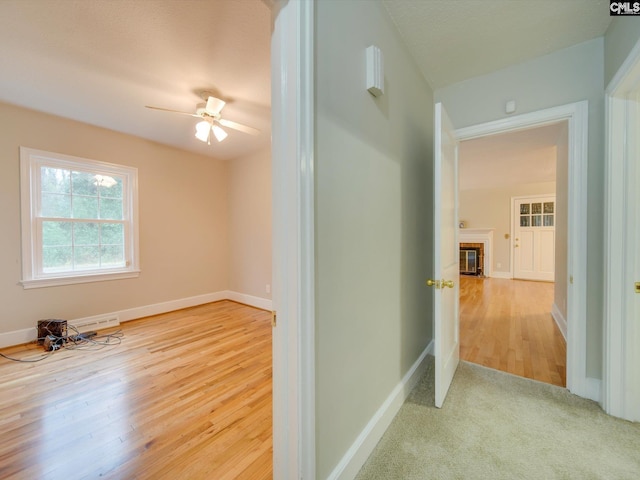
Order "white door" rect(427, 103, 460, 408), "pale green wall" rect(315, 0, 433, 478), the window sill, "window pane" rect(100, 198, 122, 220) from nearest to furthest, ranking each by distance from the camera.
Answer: "pale green wall" rect(315, 0, 433, 478) < "white door" rect(427, 103, 460, 408) < the window sill < "window pane" rect(100, 198, 122, 220)

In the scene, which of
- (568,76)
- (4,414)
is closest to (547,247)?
(568,76)

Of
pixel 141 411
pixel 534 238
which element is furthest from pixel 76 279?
pixel 534 238

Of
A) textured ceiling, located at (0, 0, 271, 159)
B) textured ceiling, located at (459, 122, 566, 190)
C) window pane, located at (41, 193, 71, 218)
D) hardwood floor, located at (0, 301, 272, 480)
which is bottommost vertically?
hardwood floor, located at (0, 301, 272, 480)

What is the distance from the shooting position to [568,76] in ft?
6.19

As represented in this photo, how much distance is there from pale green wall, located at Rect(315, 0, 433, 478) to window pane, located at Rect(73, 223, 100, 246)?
3.69 metres

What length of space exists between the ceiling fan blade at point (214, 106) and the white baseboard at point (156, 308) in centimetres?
266

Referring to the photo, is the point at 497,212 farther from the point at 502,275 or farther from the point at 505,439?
the point at 505,439

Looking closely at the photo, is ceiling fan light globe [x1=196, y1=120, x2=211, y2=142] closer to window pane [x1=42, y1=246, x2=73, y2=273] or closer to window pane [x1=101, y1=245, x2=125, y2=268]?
window pane [x1=101, y1=245, x2=125, y2=268]

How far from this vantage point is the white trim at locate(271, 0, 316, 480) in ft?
3.08

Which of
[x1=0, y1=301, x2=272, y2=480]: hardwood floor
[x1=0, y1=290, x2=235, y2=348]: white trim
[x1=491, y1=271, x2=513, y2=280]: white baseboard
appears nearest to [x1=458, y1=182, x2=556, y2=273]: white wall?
[x1=491, y1=271, x2=513, y2=280]: white baseboard

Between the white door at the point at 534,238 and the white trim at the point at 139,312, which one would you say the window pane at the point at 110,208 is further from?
the white door at the point at 534,238

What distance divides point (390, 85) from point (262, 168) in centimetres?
285

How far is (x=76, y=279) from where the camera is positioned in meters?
3.16

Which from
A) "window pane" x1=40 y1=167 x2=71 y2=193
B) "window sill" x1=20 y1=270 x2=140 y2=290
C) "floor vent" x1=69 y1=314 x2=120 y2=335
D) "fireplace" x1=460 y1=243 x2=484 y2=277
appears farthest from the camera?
"fireplace" x1=460 y1=243 x2=484 y2=277
